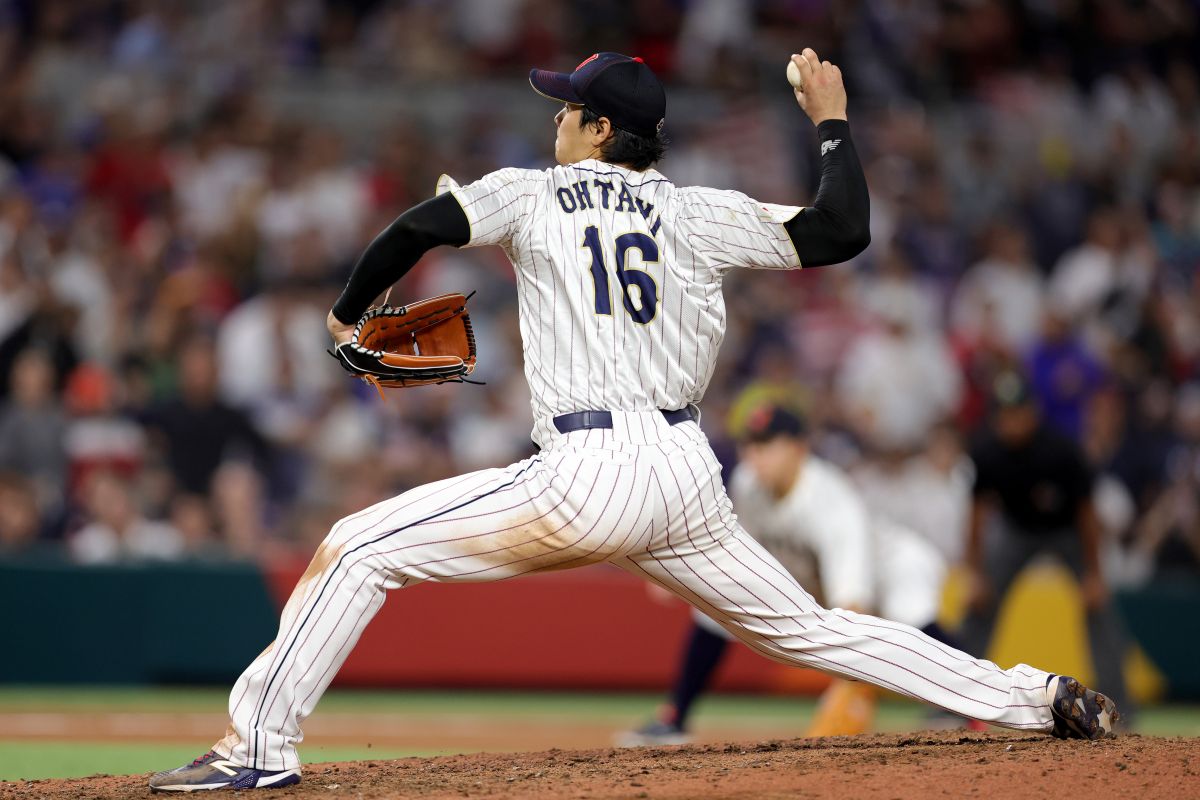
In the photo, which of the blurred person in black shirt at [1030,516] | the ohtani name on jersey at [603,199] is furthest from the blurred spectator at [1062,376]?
the ohtani name on jersey at [603,199]

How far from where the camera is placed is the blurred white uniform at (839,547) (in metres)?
6.83

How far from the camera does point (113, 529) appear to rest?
9.93 m

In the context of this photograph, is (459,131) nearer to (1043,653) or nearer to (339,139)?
(339,139)

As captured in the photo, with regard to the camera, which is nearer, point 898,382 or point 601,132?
point 601,132

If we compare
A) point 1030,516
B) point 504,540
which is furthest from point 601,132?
point 1030,516

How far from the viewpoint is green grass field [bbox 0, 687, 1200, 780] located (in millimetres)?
6918

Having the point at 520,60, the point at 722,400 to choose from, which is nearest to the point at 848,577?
the point at 722,400

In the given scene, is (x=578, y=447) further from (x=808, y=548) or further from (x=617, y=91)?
(x=808, y=548)

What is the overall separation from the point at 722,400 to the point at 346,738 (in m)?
4.72

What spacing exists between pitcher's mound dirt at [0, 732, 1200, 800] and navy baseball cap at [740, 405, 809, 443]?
209 centimetres

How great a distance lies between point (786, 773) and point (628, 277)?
146 cm

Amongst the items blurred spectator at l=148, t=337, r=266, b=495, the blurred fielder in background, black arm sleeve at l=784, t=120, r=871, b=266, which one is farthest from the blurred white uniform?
blurred spectator at l=148, t=337, r=266, b=495

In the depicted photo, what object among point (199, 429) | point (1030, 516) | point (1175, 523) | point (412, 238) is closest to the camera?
point (412, 238)

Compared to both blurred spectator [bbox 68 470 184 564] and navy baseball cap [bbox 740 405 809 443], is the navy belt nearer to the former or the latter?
navy baseball cap [bbox 740 405 809 443]
